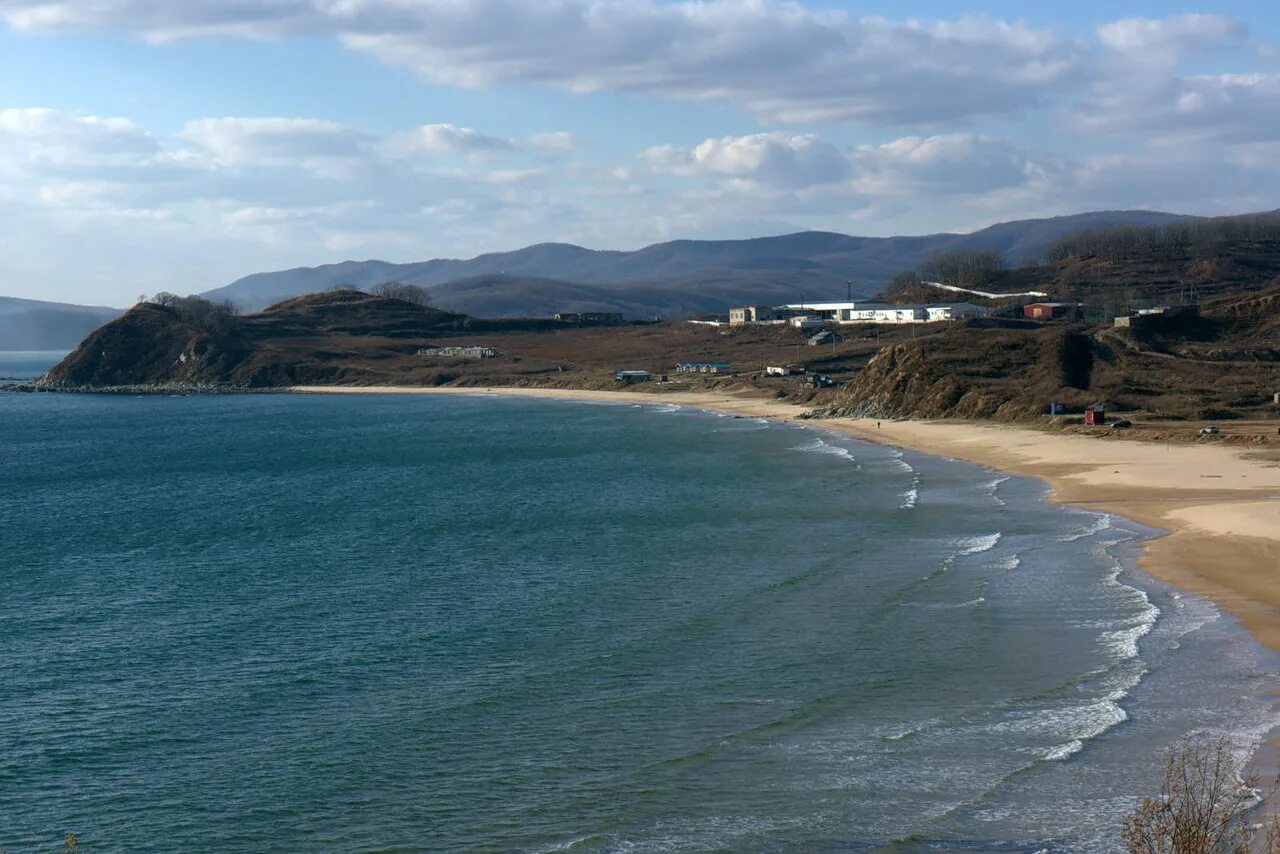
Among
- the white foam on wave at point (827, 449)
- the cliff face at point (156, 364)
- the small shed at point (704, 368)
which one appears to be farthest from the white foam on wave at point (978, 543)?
the cliff face at point (156, 364)

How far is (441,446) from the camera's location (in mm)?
94375

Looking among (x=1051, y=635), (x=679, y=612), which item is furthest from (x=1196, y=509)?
(x=679, y=612)

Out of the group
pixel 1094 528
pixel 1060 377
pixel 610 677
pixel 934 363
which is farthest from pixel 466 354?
pixel 610 677

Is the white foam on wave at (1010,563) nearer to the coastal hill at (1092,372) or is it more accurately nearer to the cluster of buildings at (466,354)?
the coastal hill at (1092,372)

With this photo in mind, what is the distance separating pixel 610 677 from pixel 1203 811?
42.5 feet

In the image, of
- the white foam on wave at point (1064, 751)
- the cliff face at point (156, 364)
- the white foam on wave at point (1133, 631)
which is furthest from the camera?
the cliff face at point (156, 364)

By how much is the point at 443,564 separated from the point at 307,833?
24.0 metres

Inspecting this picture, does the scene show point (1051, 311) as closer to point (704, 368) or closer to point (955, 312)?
point (955, 312)

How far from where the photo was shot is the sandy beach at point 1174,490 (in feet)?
118

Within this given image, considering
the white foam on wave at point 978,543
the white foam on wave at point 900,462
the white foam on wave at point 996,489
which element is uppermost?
the white foam on wave at point 900,462

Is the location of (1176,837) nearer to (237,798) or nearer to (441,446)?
(237,798)

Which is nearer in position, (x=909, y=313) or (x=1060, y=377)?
(x=1060, y=377)

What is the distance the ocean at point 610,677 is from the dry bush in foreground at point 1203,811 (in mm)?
724

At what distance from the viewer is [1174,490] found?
53.4 meters
